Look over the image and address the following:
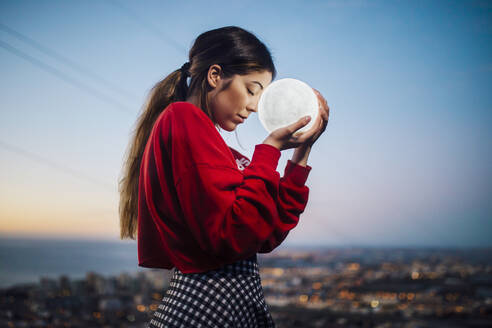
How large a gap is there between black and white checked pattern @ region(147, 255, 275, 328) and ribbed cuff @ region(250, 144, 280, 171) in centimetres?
16

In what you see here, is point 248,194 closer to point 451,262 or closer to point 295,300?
point 295,300

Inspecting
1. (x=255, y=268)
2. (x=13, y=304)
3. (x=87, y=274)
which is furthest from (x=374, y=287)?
(x=255, y=268)

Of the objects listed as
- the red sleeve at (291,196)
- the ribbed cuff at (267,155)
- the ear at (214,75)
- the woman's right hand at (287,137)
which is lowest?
the red sleeve at (291,196)

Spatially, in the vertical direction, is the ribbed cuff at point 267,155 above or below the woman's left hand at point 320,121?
below

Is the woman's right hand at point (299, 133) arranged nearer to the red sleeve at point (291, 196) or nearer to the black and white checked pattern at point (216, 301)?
the red sleeve at point (291, 196)

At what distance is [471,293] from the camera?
25.6ft

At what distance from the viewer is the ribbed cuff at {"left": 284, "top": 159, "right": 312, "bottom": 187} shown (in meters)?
0.60

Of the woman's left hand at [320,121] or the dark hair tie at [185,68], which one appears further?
the dark hair tie at [185,68]

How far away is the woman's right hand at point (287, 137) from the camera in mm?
559

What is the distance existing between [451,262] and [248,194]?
12.4 meters

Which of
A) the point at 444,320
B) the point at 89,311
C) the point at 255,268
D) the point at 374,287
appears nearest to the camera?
the point at 255,268

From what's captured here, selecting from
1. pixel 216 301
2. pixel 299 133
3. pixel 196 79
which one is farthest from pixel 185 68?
pixel 216 301

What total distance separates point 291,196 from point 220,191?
0.13 meters

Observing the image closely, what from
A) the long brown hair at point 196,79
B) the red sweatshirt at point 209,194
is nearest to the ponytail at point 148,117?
the long brown hair at point 196,79
